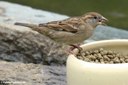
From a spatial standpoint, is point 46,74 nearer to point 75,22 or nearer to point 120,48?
point 75,22

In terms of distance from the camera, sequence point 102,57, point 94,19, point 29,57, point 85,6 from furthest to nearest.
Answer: point 85,6 < point 29,57 < point 94,19 < point 102,57

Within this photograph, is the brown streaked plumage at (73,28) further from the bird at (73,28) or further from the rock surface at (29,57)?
the rock surface at (29,57)

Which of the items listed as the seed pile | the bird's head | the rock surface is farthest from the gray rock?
the seed pile

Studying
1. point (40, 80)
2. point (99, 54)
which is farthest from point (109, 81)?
point (40, 80)

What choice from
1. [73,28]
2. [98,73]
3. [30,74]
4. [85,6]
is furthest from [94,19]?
[85,6]

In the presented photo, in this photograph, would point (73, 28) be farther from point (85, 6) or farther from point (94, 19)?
point (85, 6)

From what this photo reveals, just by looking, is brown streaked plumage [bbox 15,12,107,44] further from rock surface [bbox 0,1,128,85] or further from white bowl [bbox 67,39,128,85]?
white bowl [bbox 67,39,128,85]
